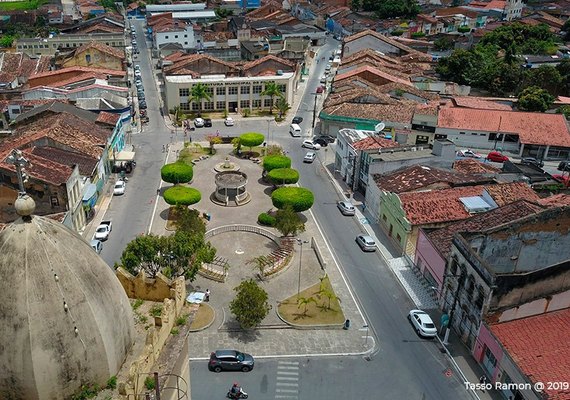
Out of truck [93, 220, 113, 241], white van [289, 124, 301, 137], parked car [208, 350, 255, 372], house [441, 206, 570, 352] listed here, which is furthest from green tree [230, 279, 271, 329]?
white van [289, 124, 301, 137]

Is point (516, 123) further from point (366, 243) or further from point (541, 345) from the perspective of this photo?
point (541, 345)

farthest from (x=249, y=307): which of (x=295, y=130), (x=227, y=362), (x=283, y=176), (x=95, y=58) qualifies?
(x=95, y=58)

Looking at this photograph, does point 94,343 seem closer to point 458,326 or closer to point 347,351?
point 347,351

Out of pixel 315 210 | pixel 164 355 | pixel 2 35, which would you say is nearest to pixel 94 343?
pixel 164 355

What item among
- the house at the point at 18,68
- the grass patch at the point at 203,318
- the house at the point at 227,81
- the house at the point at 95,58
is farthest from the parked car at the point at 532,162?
the house at the point at 18,68

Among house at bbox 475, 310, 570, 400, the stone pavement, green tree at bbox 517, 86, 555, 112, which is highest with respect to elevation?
green tree at bbox 517, 86, 555, 112

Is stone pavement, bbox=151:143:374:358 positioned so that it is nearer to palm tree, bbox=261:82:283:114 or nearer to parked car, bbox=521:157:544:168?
palm tree, bbox=261:82:283:114

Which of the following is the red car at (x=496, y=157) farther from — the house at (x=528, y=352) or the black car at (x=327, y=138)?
the house at (x=528, y=352)
